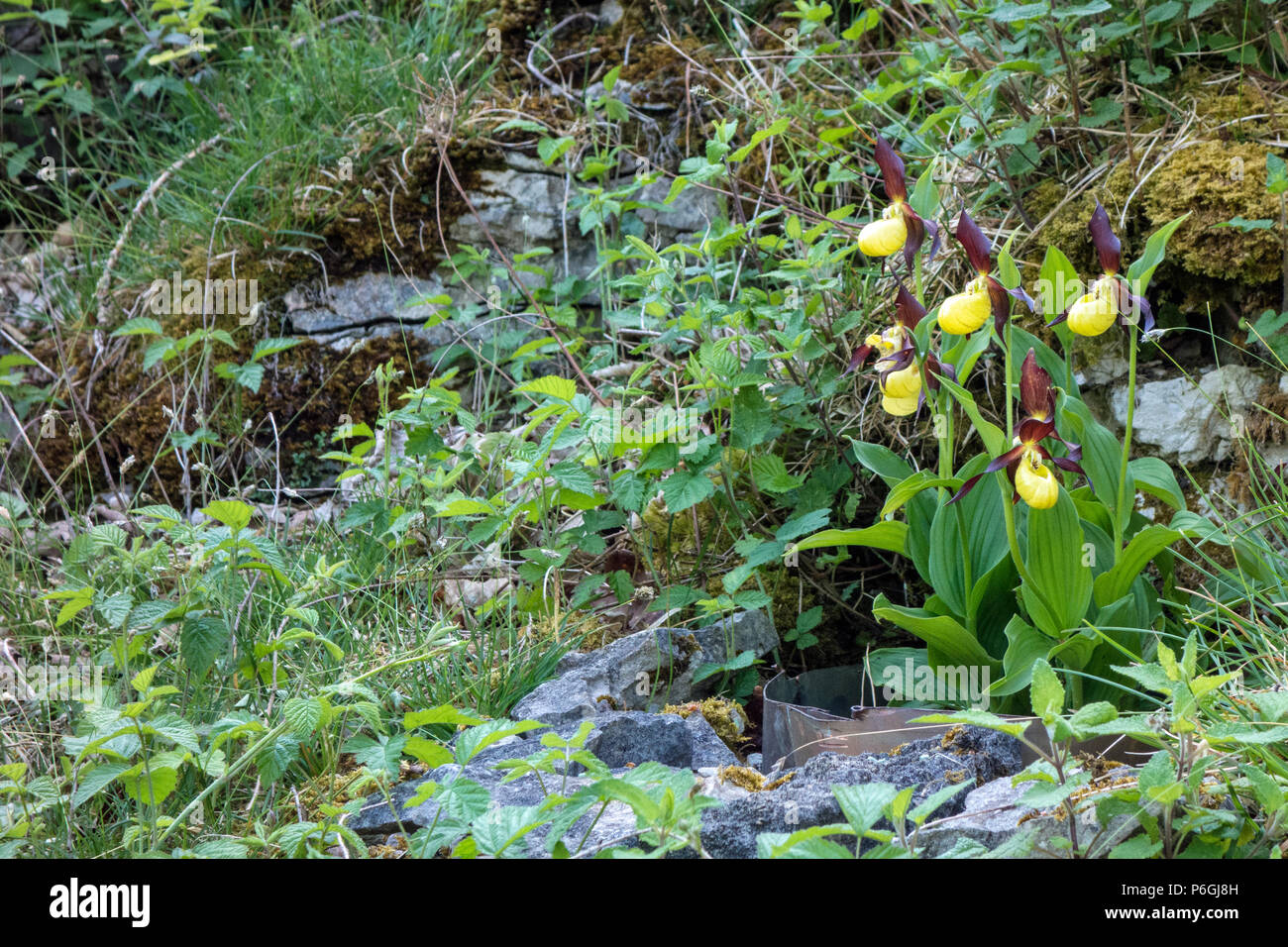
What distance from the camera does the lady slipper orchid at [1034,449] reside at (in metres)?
1.45

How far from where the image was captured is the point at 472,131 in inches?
133

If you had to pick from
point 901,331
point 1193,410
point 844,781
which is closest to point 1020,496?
point 901,331

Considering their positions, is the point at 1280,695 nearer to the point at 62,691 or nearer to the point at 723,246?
the point at 723,246

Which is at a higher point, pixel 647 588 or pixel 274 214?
pixel 274 214

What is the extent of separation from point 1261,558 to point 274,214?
9.71 ft

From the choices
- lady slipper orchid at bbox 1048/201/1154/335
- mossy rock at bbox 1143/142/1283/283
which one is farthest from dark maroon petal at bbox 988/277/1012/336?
mossy rock at bbox 1143/142/1283/283

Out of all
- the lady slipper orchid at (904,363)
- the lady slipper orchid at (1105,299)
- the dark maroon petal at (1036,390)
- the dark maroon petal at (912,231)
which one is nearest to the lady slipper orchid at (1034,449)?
the dark maroon petal at (1036,390)

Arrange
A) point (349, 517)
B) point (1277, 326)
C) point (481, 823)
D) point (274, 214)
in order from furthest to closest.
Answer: point (274, 214), point (349, 517), point (1277, 326), point (481, 823)

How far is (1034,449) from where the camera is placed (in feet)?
4.87

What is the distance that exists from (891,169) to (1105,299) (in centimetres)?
43

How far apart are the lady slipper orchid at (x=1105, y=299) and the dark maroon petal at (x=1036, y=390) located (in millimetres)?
103

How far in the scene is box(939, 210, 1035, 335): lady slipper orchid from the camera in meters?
1.56

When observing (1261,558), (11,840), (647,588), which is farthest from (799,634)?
(11,840)

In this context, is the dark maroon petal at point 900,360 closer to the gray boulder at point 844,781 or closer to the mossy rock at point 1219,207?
the gray boulder at point 844,781
